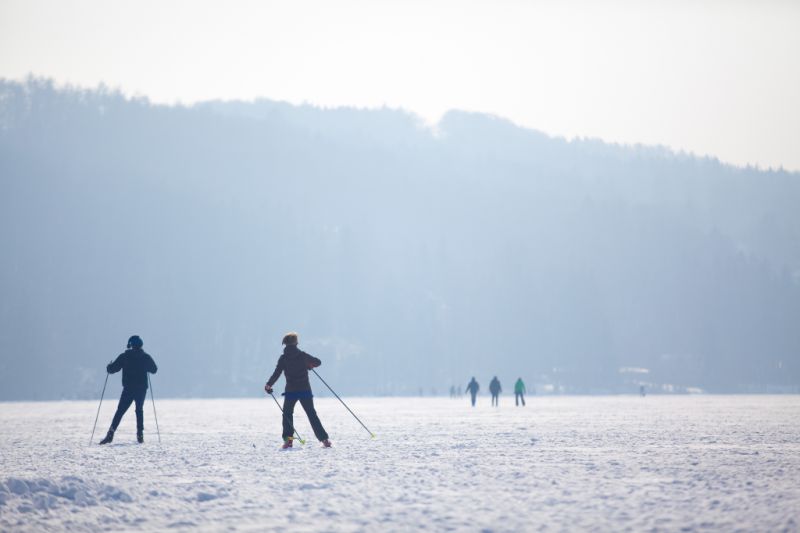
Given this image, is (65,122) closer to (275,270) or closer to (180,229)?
(180,229)

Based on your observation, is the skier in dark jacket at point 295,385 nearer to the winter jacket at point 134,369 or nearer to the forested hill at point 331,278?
the winter jacket at point 134,369

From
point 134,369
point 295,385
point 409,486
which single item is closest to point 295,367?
point 295,385

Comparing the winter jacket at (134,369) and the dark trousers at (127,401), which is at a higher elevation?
the winter jacket at (134,369)

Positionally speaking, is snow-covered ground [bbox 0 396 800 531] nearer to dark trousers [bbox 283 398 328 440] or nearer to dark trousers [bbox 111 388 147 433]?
dark trousers [bbox 283 398 328 440]

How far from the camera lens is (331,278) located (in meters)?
163

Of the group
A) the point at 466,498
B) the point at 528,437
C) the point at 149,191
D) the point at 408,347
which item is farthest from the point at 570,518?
the point at 149,191

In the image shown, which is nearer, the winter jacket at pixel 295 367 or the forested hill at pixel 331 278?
the winter jacket at pixel 295 367

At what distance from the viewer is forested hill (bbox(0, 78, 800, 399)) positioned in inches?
5527

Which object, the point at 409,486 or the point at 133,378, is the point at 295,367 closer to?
the point at 133,378

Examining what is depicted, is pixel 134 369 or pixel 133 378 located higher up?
pixel 134 369

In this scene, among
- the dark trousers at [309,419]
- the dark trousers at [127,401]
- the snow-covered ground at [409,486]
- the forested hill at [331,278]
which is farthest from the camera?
the forested hill at [331,278]

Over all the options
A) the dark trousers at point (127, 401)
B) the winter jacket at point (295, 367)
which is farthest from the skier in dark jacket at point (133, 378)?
the winter jacket at point (295, 367)

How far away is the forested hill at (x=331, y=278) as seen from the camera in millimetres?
140375

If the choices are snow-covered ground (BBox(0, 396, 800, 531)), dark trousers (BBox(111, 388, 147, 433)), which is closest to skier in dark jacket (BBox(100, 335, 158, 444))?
dark trousers (BBox(111, 388, 147, 433))
